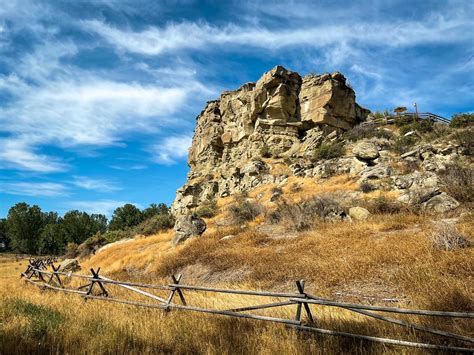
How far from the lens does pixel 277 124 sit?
3794 cm

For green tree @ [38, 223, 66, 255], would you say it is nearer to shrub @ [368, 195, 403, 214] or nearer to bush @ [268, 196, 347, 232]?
bush @ [268, 196, 347, 232]

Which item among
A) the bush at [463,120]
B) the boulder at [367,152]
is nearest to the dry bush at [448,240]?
the boulder at [367,152]

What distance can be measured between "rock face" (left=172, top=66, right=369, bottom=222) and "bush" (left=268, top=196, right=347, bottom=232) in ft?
45.0

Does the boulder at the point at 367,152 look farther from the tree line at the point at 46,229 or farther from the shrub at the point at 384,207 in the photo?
the tree line at the point at 46,229

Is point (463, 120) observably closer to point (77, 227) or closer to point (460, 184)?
point (460, 184)

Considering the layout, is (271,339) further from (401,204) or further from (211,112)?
(211,112)

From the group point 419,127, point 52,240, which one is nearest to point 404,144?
point 419,127

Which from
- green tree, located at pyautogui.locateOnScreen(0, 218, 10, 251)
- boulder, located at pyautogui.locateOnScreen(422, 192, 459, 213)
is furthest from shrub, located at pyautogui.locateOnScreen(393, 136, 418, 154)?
green tree, located at pyautogui.locateOnScreen(0, 218, 10, 251)

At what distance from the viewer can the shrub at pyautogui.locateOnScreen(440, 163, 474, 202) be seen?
14266mm

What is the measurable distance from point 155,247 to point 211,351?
1801 cm

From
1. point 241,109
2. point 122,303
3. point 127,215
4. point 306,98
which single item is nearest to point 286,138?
point 306,98

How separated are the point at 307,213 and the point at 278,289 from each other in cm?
857

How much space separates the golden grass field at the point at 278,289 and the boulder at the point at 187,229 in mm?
3670

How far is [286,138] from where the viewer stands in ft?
123
